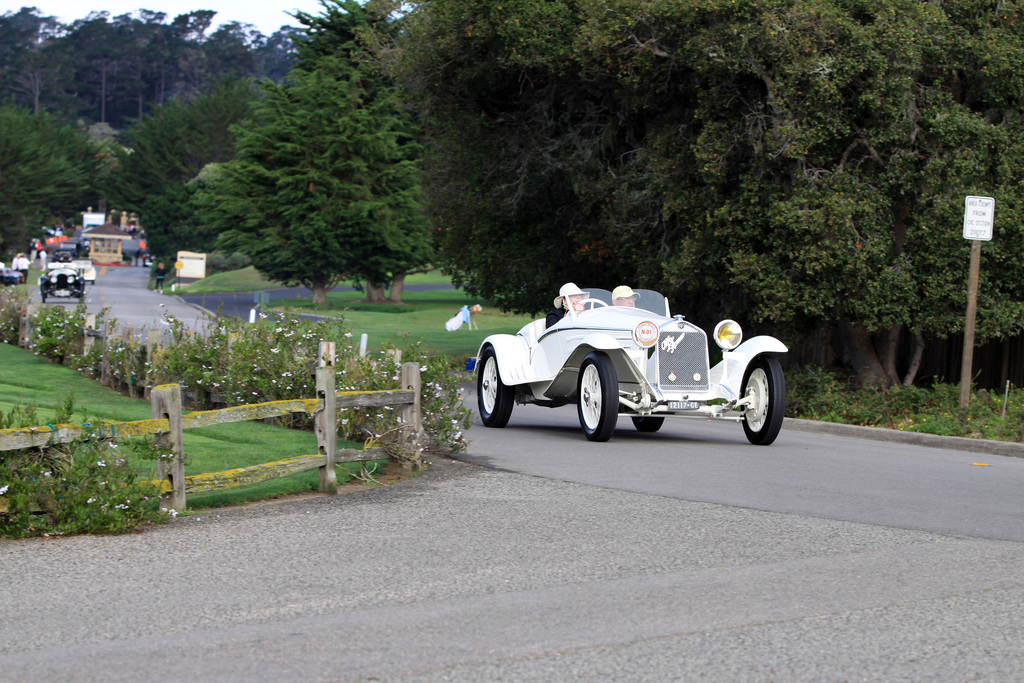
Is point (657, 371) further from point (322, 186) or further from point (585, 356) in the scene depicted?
point (322, 186)

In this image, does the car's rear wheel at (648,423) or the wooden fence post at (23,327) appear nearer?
the car's rear wheel at (648,423)

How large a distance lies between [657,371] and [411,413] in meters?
3.44

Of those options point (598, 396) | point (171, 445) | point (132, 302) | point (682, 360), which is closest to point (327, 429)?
point (171, 445)

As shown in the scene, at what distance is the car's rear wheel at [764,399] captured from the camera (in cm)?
1217

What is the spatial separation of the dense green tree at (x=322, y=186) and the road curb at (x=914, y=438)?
124 ft

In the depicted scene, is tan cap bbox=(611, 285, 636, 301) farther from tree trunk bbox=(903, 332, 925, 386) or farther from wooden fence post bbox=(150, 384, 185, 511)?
wooden fence post bbox=(150, 384, 185, 511)

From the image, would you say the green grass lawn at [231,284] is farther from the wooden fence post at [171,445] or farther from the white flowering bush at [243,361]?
the wooden fence post at [171,445]


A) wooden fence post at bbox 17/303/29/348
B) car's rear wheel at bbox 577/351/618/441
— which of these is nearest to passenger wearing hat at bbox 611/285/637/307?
car's rear wheel at bbox 577/351/618/441

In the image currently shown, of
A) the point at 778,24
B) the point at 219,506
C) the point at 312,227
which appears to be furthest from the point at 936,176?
the point at 312,227

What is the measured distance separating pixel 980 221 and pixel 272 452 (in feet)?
30.4

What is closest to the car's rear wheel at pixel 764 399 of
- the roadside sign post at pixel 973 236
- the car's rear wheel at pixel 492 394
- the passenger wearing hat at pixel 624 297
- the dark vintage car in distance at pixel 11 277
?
the passenger wearing hat at pixel 624 297

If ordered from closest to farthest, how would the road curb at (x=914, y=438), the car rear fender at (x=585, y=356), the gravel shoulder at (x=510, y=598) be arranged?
1. the gravel shoulder at (x=510, y=598)
2. the car rear fender at (x=585, y=356)
3. the road curb at (x=914, y=438)

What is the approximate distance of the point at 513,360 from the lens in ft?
45.5

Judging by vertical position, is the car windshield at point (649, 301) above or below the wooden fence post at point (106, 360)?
above
